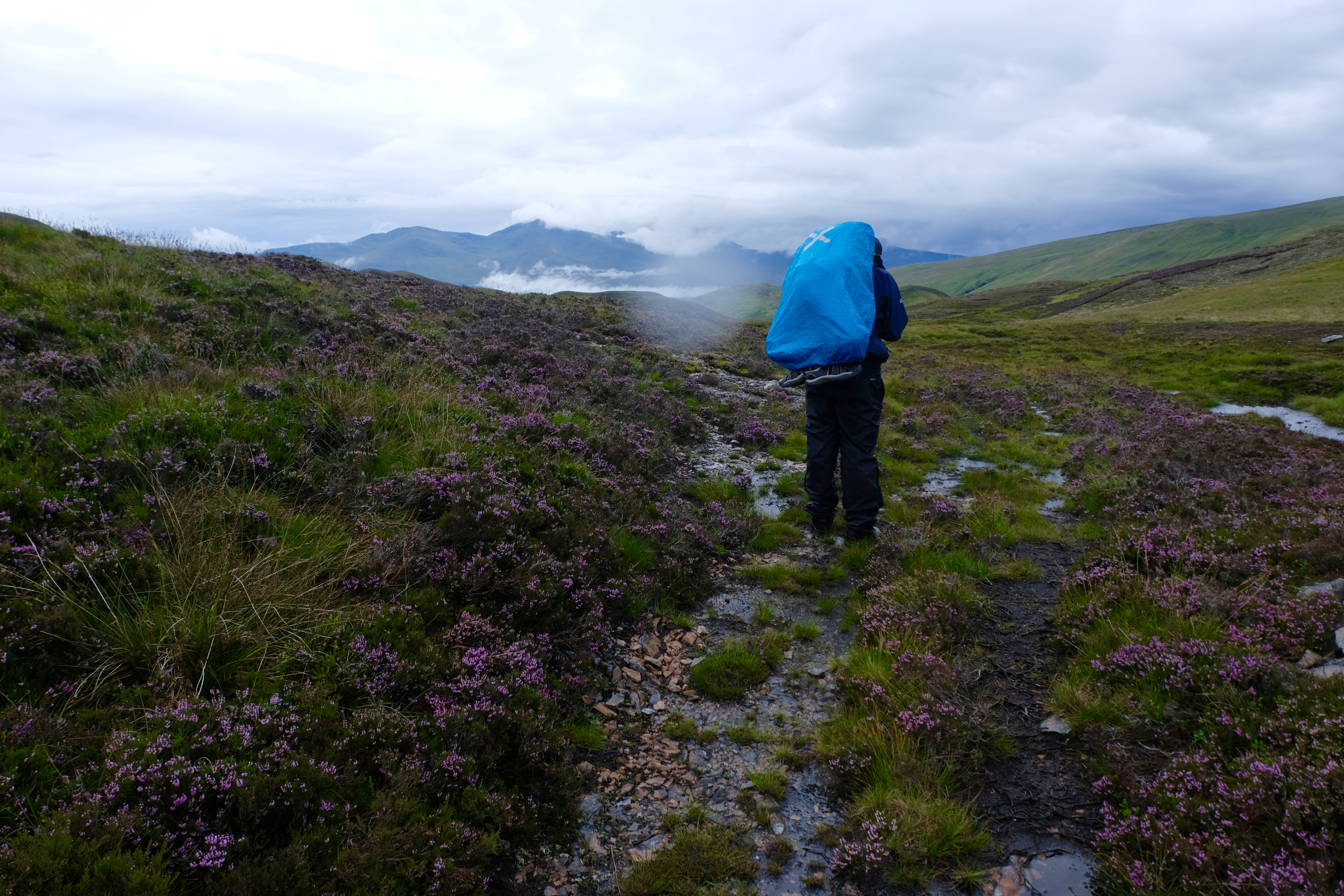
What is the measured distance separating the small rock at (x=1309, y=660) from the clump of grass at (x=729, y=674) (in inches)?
160

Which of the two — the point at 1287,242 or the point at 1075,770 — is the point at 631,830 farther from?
the point at 1287,242

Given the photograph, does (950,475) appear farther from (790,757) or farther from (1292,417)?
(1292,417)

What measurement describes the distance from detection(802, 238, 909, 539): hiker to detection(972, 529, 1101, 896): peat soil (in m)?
2.20

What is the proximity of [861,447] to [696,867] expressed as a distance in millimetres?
5631

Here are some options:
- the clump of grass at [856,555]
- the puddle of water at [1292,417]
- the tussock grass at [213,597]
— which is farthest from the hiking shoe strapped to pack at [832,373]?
the puddle of water at [1292,417]

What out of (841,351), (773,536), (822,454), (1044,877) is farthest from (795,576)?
(1044,877)

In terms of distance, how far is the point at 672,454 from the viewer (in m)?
11.2

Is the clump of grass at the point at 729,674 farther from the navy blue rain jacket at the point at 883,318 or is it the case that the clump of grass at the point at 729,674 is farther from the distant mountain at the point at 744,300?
the distant mountain at the point at 744,300

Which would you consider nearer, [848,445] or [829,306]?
[829,306]

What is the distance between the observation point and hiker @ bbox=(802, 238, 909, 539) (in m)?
7.82

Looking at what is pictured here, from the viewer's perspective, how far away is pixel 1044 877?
3502 millimetres

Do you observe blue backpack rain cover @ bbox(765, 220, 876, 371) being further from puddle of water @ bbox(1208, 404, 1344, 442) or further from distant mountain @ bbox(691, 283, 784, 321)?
distant mountain @ bbox(691, 283, 784, 321)

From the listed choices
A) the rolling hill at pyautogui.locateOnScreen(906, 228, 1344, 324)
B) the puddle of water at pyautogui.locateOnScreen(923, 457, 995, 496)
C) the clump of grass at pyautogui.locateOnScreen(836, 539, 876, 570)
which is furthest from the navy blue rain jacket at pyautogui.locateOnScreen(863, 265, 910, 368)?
the rolling hill at pyautogui.locateOnScreen(906, 228, 1344, 324)

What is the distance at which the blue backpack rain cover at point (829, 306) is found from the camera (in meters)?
7.18
